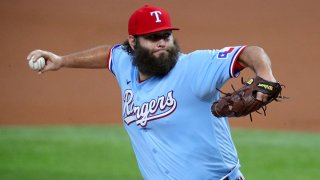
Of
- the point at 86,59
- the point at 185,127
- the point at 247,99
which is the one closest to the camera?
the point at 247,99

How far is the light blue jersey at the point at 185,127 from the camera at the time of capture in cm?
444

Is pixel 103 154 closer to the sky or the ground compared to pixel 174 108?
closer to the ground

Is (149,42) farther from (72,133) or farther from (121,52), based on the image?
(72,133)

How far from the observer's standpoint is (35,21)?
15586 millimetres

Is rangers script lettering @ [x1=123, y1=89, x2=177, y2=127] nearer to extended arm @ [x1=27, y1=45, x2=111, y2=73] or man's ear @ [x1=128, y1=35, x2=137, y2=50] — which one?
man's ear @ [x1=128, y1=35, x2=137, y2=50]

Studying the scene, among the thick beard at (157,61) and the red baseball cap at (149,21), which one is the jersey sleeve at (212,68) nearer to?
the thick beard at (157,61)

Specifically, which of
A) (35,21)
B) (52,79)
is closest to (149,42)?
(52,79)

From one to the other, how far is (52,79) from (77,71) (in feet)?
1.84

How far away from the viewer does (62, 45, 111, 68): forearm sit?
5.45 metres

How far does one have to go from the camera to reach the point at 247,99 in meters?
3.82

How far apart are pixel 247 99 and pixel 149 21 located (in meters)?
1.14

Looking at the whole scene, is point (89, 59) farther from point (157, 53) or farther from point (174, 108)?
point (174, 108)

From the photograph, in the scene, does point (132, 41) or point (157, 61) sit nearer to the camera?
point (157, 61)

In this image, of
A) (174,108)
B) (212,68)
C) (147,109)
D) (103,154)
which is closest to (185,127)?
(174,108)
